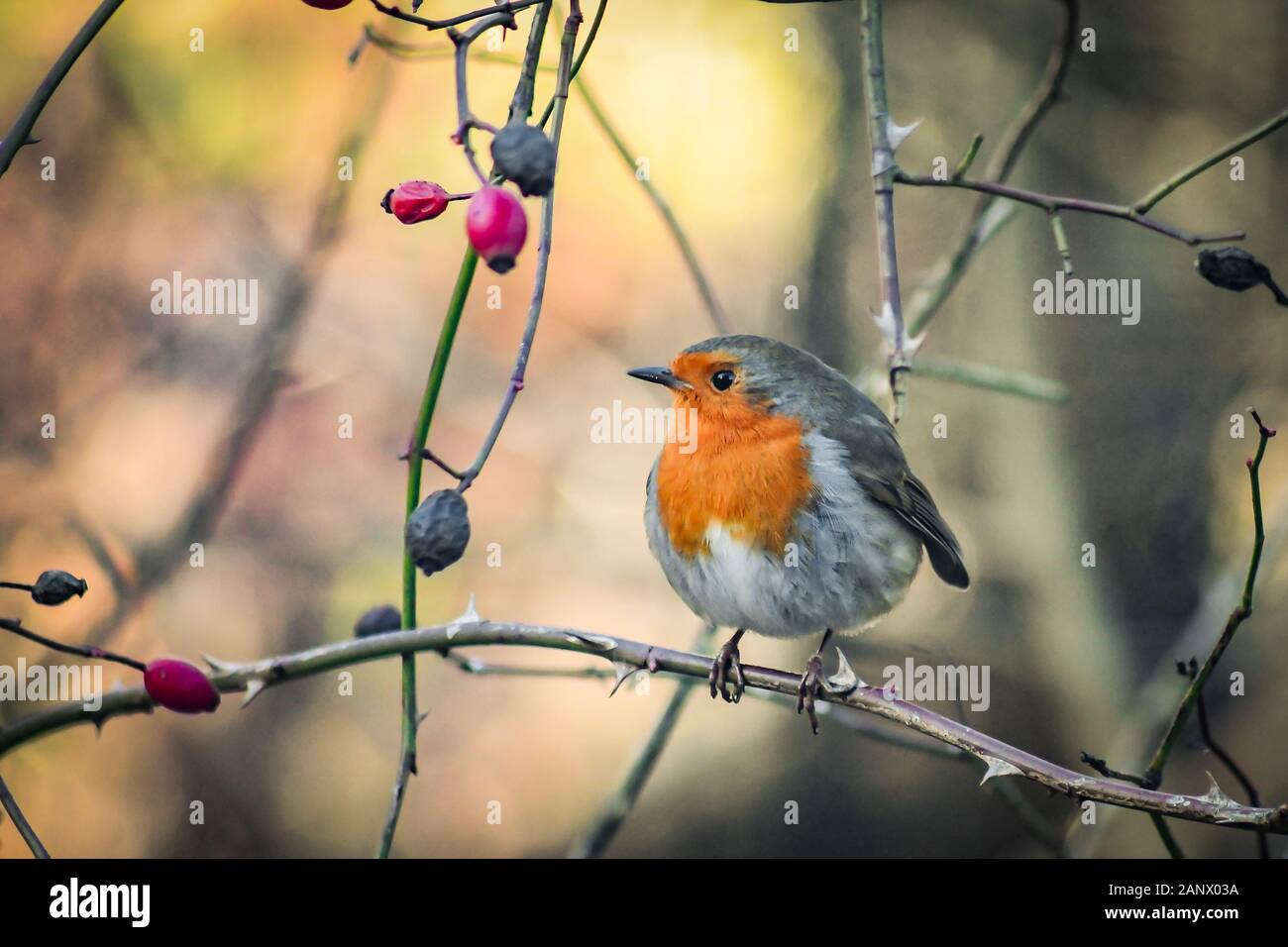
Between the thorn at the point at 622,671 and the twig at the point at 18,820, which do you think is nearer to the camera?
the twig at the point at 18,820

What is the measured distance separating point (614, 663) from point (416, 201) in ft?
2.29

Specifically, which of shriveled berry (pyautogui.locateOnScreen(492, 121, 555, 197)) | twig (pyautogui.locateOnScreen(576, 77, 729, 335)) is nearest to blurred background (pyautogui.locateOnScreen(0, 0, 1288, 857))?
twig (pyautogui.locateOnScreen(576, 77, 729, 335))

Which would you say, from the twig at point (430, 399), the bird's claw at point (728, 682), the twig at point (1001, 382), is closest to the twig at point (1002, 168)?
the twig at point (1001, 382)

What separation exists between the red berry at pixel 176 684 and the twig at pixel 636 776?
3.28 feet

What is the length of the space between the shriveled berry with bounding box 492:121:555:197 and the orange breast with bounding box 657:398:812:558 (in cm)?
136

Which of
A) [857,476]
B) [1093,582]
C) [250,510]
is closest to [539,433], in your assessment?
[250,510]

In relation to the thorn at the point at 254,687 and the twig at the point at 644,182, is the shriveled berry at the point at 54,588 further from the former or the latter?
the twig at the point at 644,182

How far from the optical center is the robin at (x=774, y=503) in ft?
8.13

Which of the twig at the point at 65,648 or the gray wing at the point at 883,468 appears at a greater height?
the gray wing at the point at 883,468

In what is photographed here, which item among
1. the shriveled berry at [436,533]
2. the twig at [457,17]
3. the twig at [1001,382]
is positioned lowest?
the shriveled berry at [436,533]

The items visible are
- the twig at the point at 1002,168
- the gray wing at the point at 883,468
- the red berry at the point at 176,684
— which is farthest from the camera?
the gray wing at the point at 883,468

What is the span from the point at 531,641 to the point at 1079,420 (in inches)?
114

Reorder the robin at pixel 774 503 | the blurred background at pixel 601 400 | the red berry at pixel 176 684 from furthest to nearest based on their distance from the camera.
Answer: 1. the blurred background at pixel 601 400
2. the robin at pixel 774 503
3. the red berry at pixel 176 684

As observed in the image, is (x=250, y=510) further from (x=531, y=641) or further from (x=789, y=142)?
(x=531, y=641)
